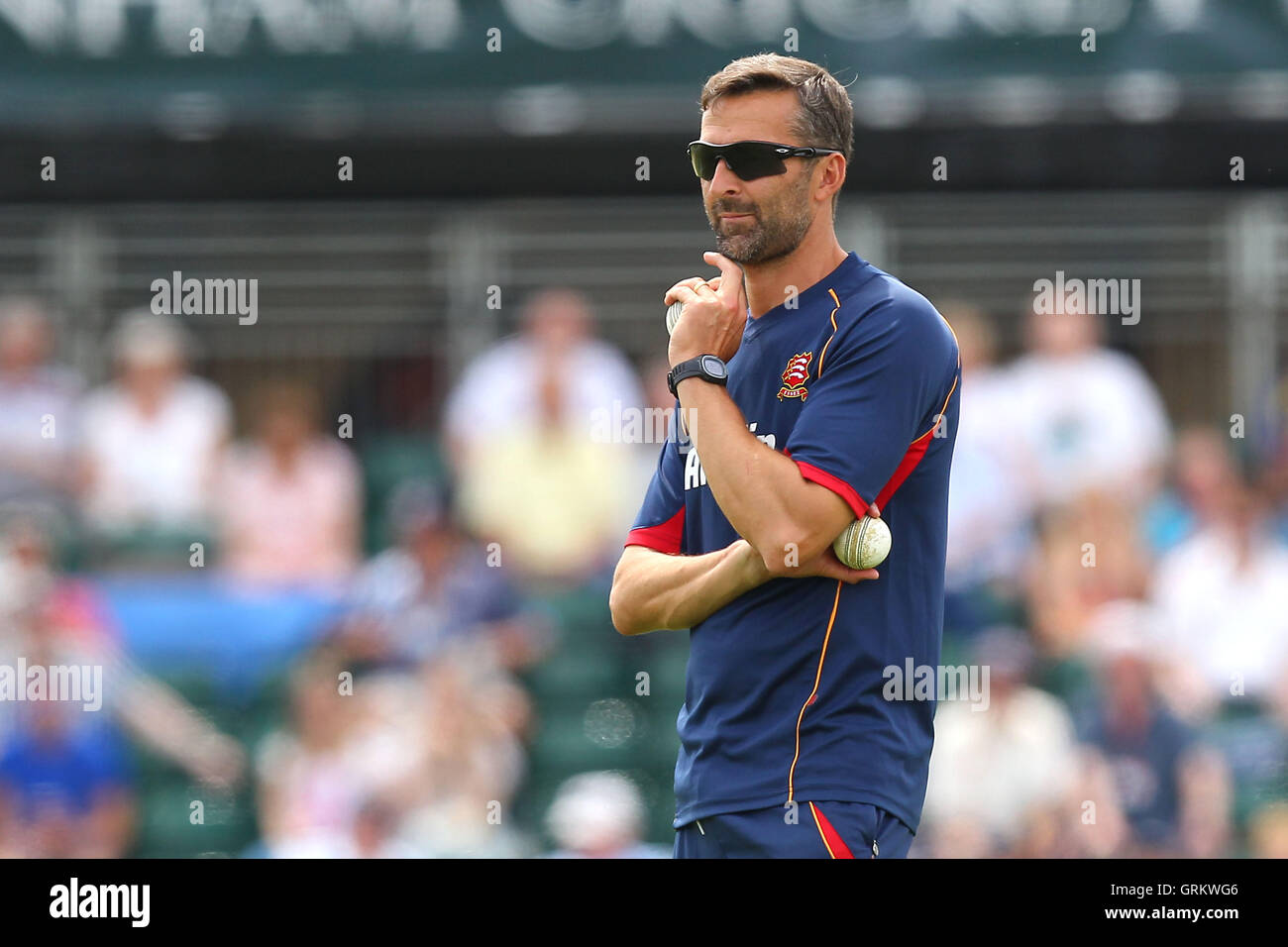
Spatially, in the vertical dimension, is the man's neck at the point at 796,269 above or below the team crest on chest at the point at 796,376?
above

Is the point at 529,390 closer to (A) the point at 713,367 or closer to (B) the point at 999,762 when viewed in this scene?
(B) the point at 999,762

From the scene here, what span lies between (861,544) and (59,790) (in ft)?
19.9

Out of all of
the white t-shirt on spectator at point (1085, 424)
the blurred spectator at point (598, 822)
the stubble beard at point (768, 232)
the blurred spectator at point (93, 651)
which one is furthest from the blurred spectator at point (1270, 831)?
the stubble beard at point (768, 232)

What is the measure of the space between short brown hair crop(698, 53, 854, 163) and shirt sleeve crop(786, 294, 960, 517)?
37 cm

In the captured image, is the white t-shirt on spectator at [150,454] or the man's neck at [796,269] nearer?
the man's neck at [796,269]

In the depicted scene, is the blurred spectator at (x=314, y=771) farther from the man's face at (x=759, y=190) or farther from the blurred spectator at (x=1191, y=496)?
the man's face at (x=759, y=190)

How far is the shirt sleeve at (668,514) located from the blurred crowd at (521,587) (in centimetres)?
386

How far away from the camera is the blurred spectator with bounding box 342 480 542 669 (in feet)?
27.4

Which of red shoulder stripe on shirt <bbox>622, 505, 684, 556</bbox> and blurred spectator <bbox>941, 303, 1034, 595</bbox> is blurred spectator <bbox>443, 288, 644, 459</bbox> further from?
red shoulder stripe on shirt <bbox>622, 505, 684, 556</bbox>

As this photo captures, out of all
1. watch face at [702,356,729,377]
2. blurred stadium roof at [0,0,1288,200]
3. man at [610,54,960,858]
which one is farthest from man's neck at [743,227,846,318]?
blurred stadium roof at [0,0,1288,200]

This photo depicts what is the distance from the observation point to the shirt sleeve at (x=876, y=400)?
3.33m

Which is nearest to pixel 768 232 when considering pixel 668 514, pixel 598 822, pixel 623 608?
pixel 668 514

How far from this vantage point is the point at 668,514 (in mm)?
3762

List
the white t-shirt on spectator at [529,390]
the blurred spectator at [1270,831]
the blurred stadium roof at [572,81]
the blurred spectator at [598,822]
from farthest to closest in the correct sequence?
the blurred stadium roof at [572,81] < the white t-shirt on spectator at [529,390] < the blurred spectator at [1270,831] < the blurred spectator at [598,822]
